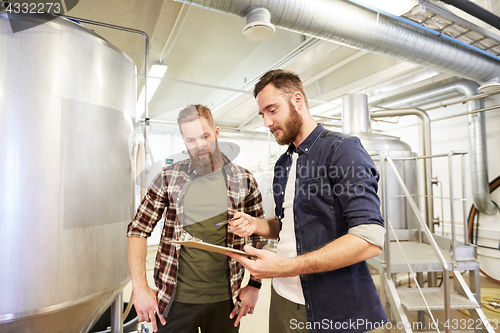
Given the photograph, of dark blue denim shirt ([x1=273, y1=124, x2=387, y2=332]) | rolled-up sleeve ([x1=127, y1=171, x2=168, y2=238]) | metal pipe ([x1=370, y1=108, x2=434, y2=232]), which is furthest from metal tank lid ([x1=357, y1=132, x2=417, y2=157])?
rolled-up sleeve ([x1=127, y1=171, x2=168, y2=238])

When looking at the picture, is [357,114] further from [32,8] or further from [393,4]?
[32,8]

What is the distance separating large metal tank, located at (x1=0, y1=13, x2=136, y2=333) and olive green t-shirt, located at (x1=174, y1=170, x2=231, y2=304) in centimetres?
40

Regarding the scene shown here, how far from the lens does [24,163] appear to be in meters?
1.08

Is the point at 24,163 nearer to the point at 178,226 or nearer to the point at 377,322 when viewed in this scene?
the point at 178,226

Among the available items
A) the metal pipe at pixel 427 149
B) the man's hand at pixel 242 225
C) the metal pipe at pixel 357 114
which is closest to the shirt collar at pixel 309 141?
the man's hand at pixel 242 225

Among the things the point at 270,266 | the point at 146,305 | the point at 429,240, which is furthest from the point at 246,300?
the point at 429,240

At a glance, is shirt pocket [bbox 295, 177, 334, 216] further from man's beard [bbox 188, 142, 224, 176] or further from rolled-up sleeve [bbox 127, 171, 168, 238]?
rolled-up sleeve [bbox 127, 171, 168, 238]

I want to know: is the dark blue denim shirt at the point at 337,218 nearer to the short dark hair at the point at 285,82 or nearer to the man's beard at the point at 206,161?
the short dark hair at the point at 285,82

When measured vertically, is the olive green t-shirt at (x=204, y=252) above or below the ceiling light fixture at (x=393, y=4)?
below

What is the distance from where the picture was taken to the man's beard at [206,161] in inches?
51.8

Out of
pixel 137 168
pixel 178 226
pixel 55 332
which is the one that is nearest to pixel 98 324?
pixel 55 332

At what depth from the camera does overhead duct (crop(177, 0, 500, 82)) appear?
6.35ft

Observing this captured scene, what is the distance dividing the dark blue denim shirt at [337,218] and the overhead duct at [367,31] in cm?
131

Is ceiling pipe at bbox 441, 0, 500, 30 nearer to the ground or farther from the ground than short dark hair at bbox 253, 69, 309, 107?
farther from the ground
